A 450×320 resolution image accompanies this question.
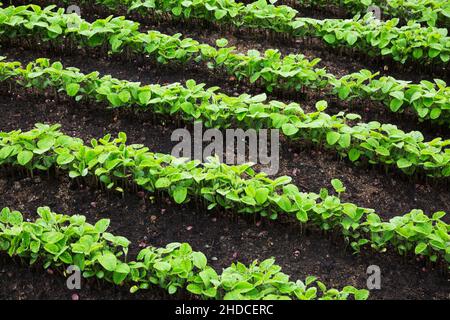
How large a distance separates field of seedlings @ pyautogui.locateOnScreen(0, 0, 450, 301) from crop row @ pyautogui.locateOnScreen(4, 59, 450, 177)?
0.02 metres

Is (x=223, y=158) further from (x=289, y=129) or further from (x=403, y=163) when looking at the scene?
(x=403, y=163)

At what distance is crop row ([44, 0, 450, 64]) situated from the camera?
6.04m

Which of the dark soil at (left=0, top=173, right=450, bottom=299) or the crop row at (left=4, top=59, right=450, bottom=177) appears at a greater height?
the crop row at (left=4, top=59, right=450, bottom=177)

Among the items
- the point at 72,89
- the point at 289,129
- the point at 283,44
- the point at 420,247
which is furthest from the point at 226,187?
the point at 283,44

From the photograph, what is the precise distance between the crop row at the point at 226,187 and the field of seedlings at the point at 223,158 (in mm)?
14

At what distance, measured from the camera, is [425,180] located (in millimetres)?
5137

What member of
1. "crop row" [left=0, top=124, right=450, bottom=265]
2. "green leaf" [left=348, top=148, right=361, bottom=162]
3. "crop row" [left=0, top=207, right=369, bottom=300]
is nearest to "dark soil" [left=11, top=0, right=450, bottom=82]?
"green leaf" [left=348, top=148, right=361, bottom=162]

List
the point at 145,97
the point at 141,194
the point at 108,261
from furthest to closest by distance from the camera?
the point at 145,97
the point at 141,194
the point at 108,261

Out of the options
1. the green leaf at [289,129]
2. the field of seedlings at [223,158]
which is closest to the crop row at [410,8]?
the field of seedlings at [223,158]

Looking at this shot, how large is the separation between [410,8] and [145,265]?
13.3ft

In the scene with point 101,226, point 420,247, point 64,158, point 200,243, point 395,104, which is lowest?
point 200,243

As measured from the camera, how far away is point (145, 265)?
4.04 m

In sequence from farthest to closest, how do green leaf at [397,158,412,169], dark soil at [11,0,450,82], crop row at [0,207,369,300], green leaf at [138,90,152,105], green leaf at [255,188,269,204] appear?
dark soil at [11,0,450,82]
green leaf at [138,90,152,105]
green leaf at [397,158,412,169]
green leaf at [255,188,269,204]
crop row at [0,207,369,300]

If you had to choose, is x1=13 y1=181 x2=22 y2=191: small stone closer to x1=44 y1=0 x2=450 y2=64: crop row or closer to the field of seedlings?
the field of seedlings
